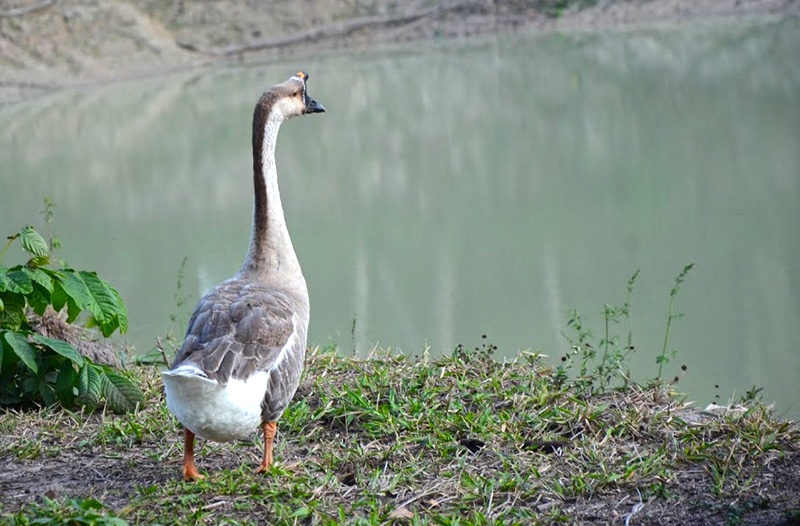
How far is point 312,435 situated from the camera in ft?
13.9

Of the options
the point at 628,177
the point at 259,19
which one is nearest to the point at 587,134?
the point at 628,177

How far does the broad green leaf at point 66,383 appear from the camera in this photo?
14.8 ft

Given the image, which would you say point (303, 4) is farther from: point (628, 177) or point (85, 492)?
point (85, 492)

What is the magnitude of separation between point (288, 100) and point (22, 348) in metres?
1.51

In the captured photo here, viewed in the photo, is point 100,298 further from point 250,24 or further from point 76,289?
point 250,24

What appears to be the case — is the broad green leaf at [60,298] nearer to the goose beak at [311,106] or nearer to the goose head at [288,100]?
the goose head at [288,100]

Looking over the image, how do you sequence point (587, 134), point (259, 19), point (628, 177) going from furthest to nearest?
point (259, 19)
point (587, 134)
point (628, 177)

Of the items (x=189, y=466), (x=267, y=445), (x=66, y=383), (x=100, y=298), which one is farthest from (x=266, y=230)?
(x=66, y=383)

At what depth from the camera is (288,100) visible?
14.7ft

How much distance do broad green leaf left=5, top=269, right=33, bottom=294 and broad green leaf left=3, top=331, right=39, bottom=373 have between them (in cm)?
20

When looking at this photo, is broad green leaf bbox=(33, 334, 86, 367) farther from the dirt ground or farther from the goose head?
the dirt ground

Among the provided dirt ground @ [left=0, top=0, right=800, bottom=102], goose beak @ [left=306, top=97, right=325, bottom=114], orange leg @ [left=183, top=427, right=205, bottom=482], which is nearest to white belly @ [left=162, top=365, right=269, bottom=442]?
orange leg @ [left=183, top=427, right=205, bottom=482]

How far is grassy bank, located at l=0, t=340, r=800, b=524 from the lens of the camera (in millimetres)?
3498

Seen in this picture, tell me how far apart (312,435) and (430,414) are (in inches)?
19.0
